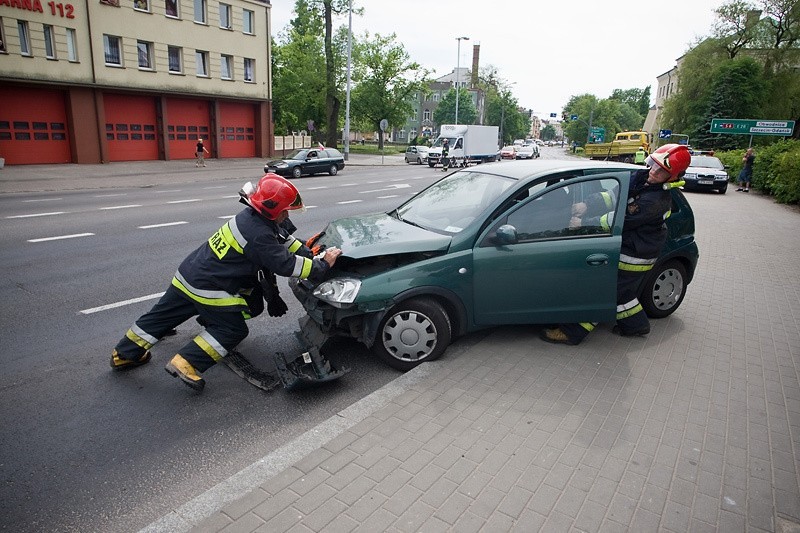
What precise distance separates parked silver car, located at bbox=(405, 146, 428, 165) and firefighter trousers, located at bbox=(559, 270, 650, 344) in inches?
1446

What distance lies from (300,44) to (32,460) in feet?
185

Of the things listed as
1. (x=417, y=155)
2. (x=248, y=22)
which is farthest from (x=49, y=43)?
(x=417, y=155)

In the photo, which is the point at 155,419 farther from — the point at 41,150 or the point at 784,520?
the point at 41,150

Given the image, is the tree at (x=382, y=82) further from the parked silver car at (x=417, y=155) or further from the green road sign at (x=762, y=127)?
the green road sign at (x=762, y=127)

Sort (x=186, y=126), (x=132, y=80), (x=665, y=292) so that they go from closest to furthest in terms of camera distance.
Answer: (x=665, y=292) → (x=132, y=80) → (x=186, y=126)

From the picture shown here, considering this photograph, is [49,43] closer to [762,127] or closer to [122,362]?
[122,362]

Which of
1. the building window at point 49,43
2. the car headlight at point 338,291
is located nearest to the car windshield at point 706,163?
the car headlight at point 338,291

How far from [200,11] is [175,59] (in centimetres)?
357

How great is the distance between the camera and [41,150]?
26188 millimetres

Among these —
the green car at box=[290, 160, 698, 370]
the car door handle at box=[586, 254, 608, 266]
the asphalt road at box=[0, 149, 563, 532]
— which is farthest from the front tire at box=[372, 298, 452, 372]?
the car door handle at box=[586, 254, 608, 266]

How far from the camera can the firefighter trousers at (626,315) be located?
15.9 ft

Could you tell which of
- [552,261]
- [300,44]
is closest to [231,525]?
[552,261]

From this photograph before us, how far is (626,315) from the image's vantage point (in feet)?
16.4

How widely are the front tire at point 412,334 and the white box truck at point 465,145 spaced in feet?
110
